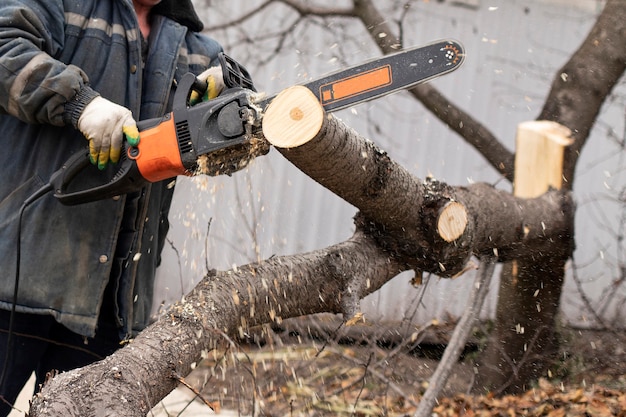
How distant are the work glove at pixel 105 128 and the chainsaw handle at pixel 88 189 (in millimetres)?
46

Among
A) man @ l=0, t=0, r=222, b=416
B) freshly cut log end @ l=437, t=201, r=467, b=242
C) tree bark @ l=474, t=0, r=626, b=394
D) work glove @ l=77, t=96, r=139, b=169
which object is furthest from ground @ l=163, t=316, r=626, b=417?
work glove @ l=77, t=96, r=139, b=169

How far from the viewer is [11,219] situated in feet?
7.51

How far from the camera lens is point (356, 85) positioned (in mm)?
2023

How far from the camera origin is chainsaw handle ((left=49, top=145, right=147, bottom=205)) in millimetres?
2213

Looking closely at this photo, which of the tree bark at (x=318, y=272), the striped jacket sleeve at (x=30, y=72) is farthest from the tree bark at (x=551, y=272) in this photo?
the striped jacket sleeve at (x=30, y=72)

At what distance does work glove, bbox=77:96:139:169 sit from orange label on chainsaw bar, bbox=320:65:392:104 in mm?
598

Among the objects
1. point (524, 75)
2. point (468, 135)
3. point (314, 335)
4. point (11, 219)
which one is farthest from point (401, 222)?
point (524, 75)

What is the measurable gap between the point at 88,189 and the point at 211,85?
0.51 m

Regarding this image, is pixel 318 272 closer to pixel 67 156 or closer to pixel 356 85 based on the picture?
pixel 356 85

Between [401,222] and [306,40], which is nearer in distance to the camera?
[401,222]

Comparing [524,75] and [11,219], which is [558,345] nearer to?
[524,75]

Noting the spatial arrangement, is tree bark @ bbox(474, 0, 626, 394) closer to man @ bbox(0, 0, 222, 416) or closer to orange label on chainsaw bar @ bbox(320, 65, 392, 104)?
orange label on chainsaw bar @ bbox(320, 65, 392, 104)

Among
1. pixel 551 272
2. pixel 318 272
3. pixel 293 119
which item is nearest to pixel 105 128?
pixel 293 119

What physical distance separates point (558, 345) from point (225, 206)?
8.21ft
